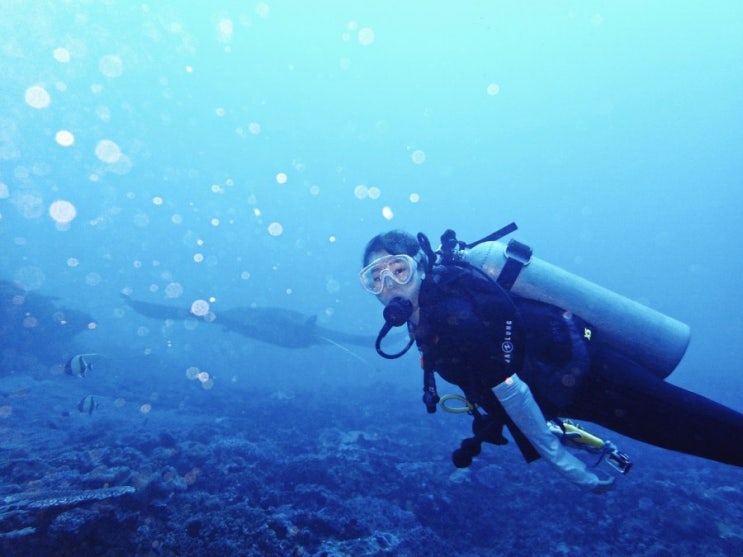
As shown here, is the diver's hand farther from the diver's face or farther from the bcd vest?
the diver's face

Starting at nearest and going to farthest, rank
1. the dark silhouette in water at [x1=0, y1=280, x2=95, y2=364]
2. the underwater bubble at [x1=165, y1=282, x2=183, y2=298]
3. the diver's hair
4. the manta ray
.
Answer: the diver's hair
the dark silhouette in water at [x1=0, y1=280, x2=95, y2=364]
the manta ray
the underwater bubble at [x1=165, y1=282, x2=183, y2=298]

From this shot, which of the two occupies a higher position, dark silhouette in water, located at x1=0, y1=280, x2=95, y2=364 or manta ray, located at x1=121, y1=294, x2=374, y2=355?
manta ray, located at x1=121, y1=294, x2=374, y2=355

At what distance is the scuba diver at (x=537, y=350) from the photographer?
104 inches

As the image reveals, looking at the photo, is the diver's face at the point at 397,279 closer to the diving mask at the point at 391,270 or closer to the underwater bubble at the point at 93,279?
the diving mask at the point at 391,270

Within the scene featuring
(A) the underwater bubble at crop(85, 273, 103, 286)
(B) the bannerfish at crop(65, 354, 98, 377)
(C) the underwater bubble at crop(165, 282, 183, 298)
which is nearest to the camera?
(B) the bannerfish at crop(65, 354, 98, 377)

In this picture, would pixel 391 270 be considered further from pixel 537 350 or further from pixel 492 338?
pixel 537 350

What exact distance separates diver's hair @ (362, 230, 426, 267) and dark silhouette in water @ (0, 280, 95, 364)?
2067 centimetres

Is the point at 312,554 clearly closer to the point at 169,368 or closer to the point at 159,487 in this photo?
the point at 159,487

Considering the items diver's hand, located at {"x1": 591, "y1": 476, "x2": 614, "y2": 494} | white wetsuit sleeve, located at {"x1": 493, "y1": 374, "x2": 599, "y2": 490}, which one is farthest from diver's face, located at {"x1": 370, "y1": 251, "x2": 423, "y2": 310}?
diver's hand, located at {"x1": 591, "y1": 476, "x2": 614, "y2": 494}

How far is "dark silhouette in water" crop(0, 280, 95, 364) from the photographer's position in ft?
55.7

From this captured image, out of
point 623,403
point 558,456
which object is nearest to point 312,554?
point 558,456

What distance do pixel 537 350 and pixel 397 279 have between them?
1.27 metres

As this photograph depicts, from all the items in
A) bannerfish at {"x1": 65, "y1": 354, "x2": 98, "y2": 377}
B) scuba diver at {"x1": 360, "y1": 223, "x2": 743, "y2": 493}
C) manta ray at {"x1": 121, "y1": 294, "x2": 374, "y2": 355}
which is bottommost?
manta ray at {"x1": 121, "y1": 294, "x2": 374, "y2": 355}

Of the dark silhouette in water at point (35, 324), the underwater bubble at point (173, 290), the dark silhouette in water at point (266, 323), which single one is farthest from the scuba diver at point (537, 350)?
the underwater bubble at point (173, 290)
